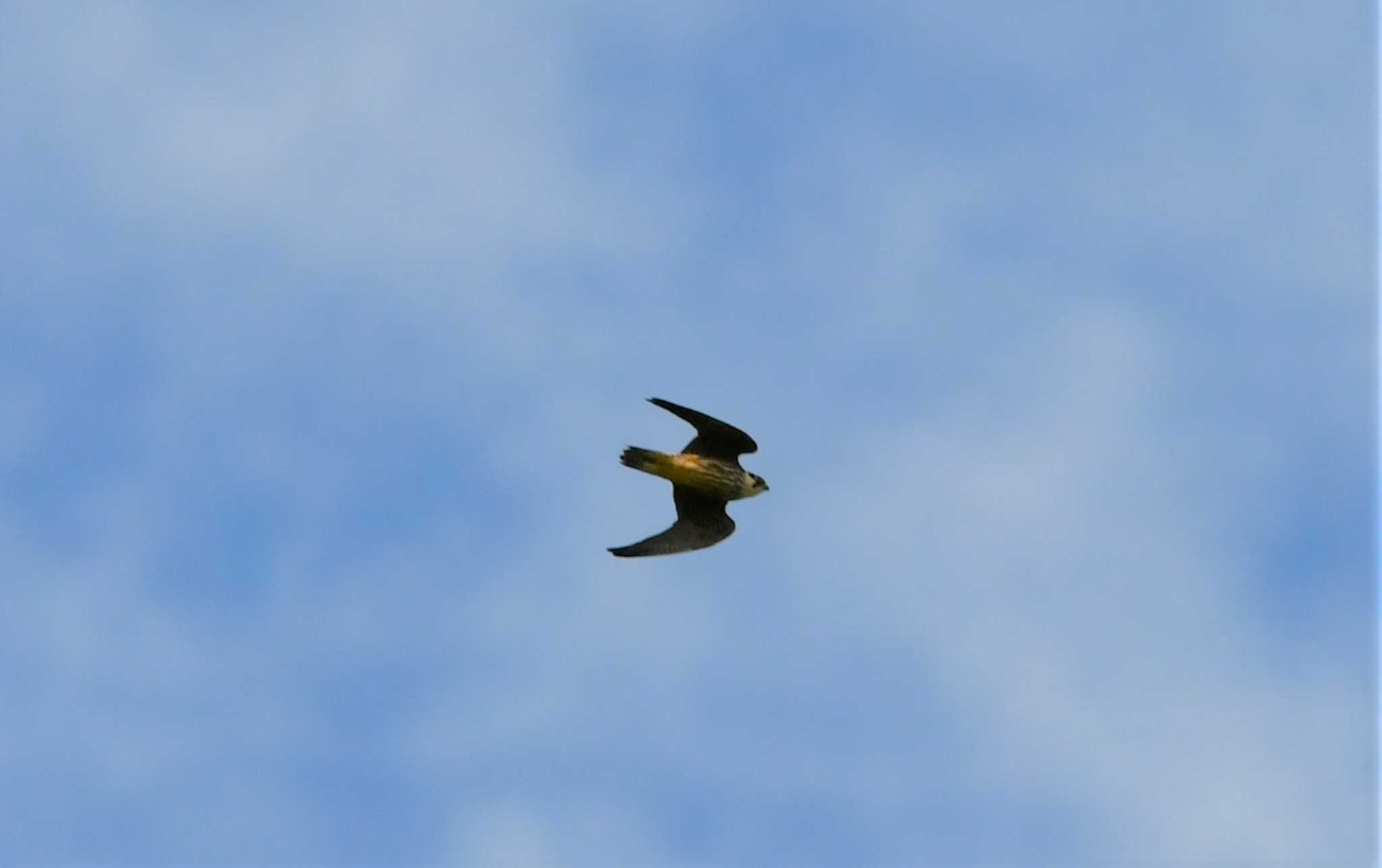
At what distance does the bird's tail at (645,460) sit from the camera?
2709 centimetres

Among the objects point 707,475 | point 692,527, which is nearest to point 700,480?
point 707,475

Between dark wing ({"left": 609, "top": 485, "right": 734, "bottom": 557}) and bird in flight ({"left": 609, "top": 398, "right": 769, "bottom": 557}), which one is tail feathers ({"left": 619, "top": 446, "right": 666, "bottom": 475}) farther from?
dark wing ({"left": 609, "top": 485, "right": 734, "bottom": 557})

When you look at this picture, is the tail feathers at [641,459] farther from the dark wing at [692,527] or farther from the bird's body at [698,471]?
the dark wing at [692,527]

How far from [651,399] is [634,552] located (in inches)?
101

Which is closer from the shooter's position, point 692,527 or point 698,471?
point 698,471

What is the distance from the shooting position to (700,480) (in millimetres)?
27609

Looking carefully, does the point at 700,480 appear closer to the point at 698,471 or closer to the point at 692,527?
the point at 698,471

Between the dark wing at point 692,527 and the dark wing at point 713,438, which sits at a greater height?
the dark wing at point 713,438

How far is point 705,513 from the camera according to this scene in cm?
2812

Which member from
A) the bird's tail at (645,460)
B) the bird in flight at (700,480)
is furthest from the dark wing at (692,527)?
the bird's tail at (645,460)

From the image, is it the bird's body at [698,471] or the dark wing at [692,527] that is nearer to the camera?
the bird's body at [698,471]

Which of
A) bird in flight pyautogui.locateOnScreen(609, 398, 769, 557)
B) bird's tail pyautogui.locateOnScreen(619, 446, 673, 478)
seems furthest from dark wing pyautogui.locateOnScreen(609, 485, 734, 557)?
bird's tail pyautogui.locateOnScreen(619, 446, 673, 478)

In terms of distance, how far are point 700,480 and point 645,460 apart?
963mm

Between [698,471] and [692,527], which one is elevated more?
[698,471]
